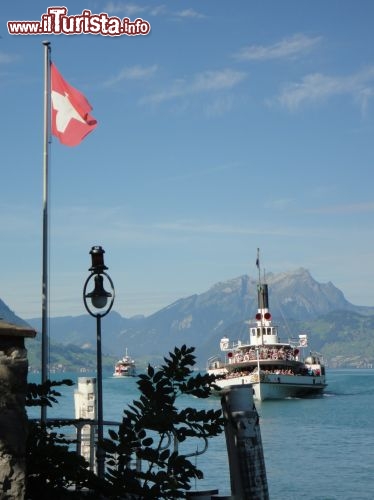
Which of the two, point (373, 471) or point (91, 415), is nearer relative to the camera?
point (91, 415)

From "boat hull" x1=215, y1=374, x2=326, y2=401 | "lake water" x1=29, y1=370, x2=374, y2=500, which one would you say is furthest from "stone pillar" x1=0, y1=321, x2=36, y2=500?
"boat hull" x1=215, y1=374, x2=326, y2=401

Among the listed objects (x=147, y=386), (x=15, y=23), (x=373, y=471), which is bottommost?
(x=373, y=471)

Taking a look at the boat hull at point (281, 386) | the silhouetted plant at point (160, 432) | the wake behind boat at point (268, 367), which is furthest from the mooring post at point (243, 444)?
the wake behind boat at point (268, 367)

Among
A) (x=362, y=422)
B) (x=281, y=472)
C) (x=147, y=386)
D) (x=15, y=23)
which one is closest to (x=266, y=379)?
(x=362, y=422)

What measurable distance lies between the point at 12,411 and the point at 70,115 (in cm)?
987

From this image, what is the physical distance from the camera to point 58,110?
49.7 feet

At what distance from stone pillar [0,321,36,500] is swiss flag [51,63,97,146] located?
932 cm

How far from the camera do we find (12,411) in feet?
19.0

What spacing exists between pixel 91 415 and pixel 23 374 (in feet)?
65.8

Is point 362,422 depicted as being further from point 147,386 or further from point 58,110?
point 147,386

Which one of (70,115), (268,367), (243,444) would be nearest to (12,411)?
(243,444)

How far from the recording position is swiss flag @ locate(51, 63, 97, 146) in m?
14.9

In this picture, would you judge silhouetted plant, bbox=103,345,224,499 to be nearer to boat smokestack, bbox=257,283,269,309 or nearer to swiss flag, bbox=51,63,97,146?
swiss flag, bbox=51,63,97,146

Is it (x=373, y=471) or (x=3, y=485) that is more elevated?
(x=3, y=485)
